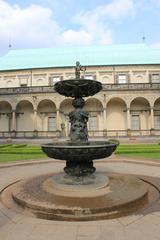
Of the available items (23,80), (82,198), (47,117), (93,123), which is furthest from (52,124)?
(82,198)

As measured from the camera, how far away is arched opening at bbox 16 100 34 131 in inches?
1491

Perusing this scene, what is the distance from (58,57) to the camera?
4378 cm

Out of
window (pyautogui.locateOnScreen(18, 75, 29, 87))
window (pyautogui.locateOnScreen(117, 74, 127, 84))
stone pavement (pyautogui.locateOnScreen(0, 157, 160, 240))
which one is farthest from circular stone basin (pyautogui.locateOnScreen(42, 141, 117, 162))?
window (pyautogui.locateOnScreen(18, 75, 29, 87))

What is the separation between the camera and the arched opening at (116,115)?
121 ft

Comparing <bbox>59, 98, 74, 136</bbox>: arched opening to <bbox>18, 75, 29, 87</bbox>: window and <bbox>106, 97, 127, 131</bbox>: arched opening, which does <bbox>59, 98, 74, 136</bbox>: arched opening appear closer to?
<bbox>106, 97, 127, 131</bbox>: arched opening

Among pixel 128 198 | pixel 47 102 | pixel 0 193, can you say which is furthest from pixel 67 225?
pixel 47 102

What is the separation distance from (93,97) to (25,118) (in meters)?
12.5

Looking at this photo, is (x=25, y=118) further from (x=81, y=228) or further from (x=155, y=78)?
(x=81, y=228)

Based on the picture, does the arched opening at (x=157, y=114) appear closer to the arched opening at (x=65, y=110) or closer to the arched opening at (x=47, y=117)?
the arched opening at (x=65, y=110)

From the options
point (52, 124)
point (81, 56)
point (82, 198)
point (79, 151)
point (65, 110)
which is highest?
point (81, 56)

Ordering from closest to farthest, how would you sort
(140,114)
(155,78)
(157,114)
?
(157,114) → (140,114) → (155,78)

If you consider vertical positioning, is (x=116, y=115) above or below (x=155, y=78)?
below

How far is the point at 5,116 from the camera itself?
126ft

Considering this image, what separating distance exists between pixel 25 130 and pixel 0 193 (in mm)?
32306
